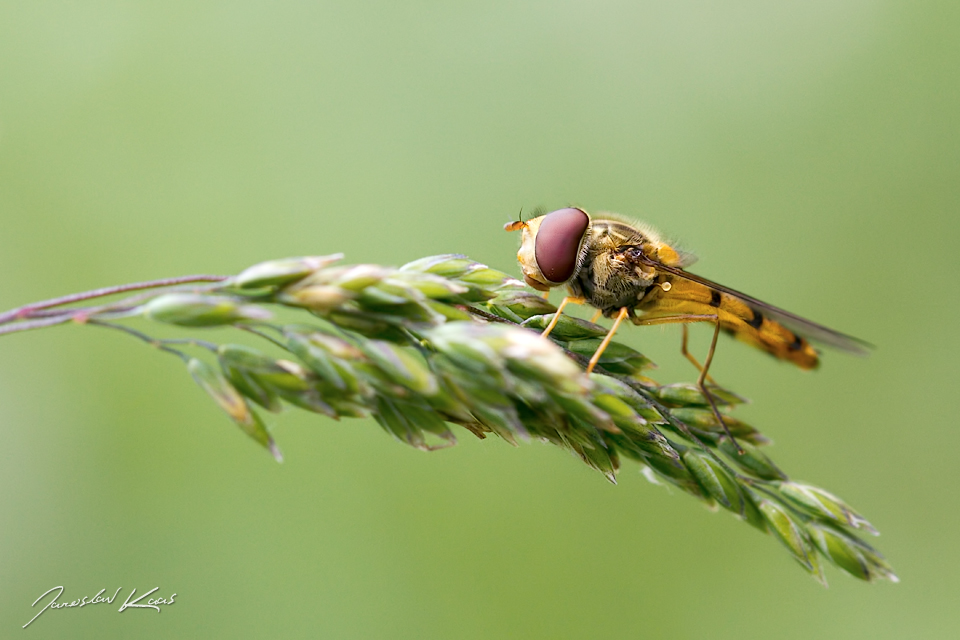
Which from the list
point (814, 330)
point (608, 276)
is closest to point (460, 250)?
point (608, 276)

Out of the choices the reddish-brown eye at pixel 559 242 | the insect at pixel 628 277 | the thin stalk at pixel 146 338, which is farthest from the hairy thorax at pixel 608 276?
the thin stalk at pixel 146 338

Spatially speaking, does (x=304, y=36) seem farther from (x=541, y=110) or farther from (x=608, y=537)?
(x=608, y=537)

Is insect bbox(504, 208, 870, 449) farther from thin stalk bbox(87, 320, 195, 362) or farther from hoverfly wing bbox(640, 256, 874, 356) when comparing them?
thin stalk bbox(87, 320, 195, 362)

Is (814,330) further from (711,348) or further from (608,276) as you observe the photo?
(608,276)

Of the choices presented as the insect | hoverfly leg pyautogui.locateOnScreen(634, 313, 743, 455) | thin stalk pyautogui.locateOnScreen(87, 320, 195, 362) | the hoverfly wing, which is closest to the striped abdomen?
the insect

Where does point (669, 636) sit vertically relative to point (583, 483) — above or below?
below

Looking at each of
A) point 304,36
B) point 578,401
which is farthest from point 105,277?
point 578,401

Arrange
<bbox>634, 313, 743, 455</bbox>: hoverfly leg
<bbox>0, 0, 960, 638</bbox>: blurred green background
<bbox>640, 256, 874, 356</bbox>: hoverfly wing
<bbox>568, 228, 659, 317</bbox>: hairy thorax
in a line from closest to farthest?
1. <bbox>640, 256, 874, 356</bbox>: hoverfly wing
2. <bbox>634, 313, 743, 455</bbox>: hoverfly leg
3. <bbox>568, 228, 659, 317</bbox>: hairy thorax
4. <bbox>0, 0, 960, 638</bbox>: blurred green background
